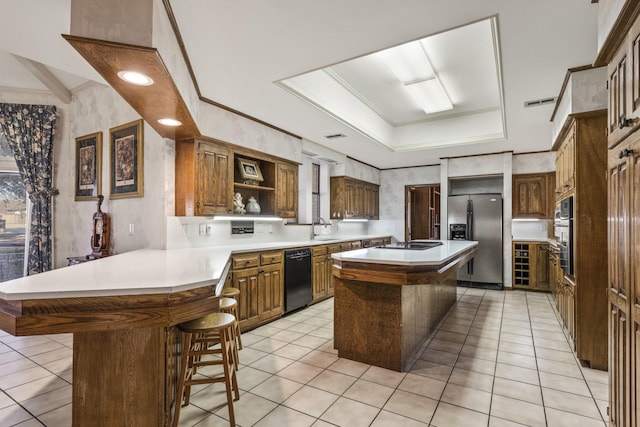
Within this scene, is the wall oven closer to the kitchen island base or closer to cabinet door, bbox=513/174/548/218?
the kitchen island base

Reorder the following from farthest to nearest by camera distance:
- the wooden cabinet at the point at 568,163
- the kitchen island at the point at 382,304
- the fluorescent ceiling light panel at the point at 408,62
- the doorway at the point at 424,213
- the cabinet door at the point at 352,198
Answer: the doorway at the point at 424,213 < the cabinet door at the point at 352,198 < the fluorescent ceiling light panel at the point at 408,62 < the wooden cabinet at the point at 568,163 < the kitchen island at the point at 382,304

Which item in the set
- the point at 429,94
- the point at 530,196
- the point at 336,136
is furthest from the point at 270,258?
the point at 530,196

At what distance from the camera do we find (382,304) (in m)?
2.71

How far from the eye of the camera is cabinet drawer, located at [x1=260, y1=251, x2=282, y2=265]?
12.4 ft

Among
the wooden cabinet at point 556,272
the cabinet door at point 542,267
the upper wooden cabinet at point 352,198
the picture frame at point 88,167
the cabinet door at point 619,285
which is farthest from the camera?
the upper wooden cabinet at point 352,198

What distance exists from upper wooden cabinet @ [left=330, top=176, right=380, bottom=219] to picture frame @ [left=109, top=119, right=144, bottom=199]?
359cm

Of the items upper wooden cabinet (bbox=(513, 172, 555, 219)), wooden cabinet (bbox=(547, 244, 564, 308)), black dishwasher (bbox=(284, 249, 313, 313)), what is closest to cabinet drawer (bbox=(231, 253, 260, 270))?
black dishwasher (bbox=(284, 249, 313, 313))

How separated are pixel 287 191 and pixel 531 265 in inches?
184

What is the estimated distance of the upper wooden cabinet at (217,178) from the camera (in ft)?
11.2

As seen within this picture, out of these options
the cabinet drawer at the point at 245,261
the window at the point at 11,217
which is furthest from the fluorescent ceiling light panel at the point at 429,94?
the window at the point at 11,217

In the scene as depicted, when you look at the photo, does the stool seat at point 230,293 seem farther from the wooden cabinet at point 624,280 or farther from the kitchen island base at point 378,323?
the wooden cabinet at point 624,280

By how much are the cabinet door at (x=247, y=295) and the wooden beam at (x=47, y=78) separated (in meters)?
3.52

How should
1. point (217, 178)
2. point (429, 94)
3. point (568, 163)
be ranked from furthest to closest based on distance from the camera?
point (429, 94) < point (217, 178) < point (568, 163)

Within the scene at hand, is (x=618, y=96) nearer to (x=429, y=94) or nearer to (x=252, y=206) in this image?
(x=429, y=94)
